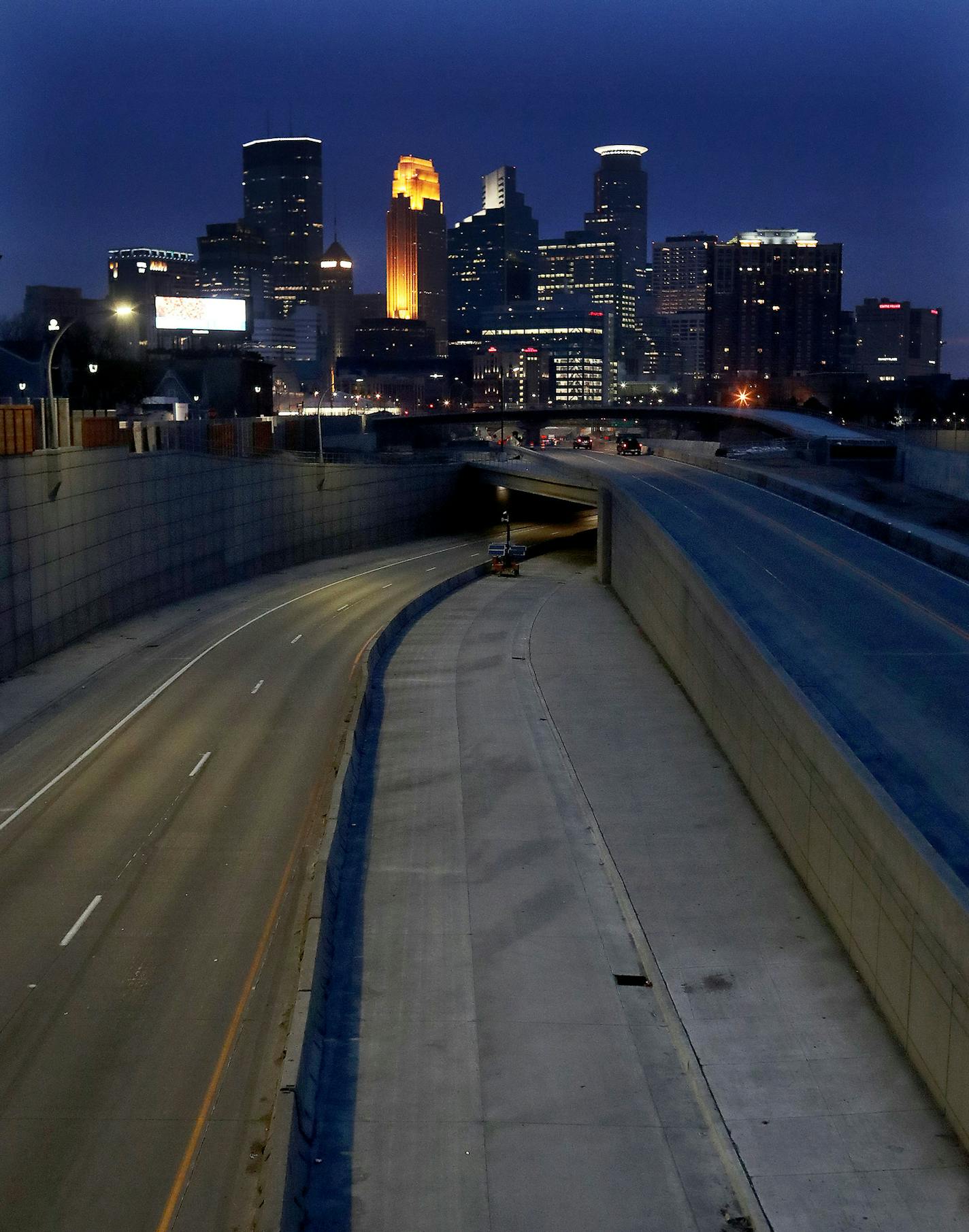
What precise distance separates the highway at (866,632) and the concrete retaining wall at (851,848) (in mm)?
715

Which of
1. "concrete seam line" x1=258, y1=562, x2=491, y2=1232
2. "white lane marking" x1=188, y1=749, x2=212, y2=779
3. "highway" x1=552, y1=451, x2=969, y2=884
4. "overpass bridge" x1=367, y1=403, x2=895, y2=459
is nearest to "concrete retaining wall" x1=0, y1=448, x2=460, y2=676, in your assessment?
"concrete seam line" x1=258, y1=562, x2=491, y2=1232

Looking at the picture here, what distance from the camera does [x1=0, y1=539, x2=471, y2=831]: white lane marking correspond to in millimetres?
28969

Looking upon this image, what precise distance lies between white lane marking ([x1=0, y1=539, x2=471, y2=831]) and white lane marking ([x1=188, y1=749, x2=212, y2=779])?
2675 millimetres

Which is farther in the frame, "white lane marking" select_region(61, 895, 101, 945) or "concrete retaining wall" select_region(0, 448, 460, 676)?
"concrete retaining wall" select_region(0, 448, 460, 676)

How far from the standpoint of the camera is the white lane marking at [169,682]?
2897 cm

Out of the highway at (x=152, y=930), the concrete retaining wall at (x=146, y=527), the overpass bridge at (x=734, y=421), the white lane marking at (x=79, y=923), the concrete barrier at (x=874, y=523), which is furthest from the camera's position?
the overpass bridge at (x=734, y=421)

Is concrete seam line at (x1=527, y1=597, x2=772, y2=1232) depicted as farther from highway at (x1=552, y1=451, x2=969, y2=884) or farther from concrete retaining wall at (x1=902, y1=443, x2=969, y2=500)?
concrete retaining wall at (x1=902, y1=443, x2=969, y2=500)

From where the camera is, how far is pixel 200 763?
1251 inches

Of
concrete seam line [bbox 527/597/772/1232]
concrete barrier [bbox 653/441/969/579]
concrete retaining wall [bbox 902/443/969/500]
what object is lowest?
concrete seam line [bbox 527/597/772/1232]

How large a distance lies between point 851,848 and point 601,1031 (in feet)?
16.6

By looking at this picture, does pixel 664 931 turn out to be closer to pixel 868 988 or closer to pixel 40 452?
pixel 868 988

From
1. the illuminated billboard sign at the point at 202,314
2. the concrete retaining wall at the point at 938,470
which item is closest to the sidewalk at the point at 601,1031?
the concrete retaining wall at the point at 938,470

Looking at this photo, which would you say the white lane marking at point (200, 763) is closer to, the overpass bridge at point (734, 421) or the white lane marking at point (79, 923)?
the white lane marking at point (79, 923)

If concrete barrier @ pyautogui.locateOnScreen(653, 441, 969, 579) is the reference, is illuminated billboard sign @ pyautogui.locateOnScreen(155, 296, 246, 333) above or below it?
above
